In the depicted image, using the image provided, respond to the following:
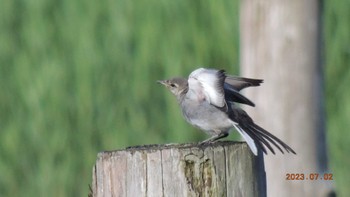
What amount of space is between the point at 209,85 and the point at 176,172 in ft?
2.92

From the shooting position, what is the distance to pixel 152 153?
13.8 feet

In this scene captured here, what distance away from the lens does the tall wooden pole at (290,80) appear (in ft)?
20.5

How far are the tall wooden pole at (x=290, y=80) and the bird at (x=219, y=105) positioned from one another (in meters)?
0.82

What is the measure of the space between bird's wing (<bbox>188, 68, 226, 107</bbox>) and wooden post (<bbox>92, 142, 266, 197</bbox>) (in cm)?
66

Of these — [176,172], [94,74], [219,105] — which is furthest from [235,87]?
[94,74]

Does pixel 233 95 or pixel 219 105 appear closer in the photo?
pixel 219 105

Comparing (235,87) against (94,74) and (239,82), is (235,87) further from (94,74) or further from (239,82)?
(94,74)

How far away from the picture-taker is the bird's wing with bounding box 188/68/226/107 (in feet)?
16.2

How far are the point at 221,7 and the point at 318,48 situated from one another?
80.1 inches

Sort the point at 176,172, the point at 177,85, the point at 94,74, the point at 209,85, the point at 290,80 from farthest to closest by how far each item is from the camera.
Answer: the point at 94,74, the point at 290,80, the point at 177,85, the point at 209,85, the point at 176,172

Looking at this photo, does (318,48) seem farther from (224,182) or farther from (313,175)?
(224,182)

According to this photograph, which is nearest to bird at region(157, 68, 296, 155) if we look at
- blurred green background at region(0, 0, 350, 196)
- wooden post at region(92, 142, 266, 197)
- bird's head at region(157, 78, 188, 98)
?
bird's head at region(157, 78, 188, 98)

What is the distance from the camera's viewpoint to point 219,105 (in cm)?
514

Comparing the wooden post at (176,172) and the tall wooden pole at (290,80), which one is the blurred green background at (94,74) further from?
the wooden post at (176,172)
